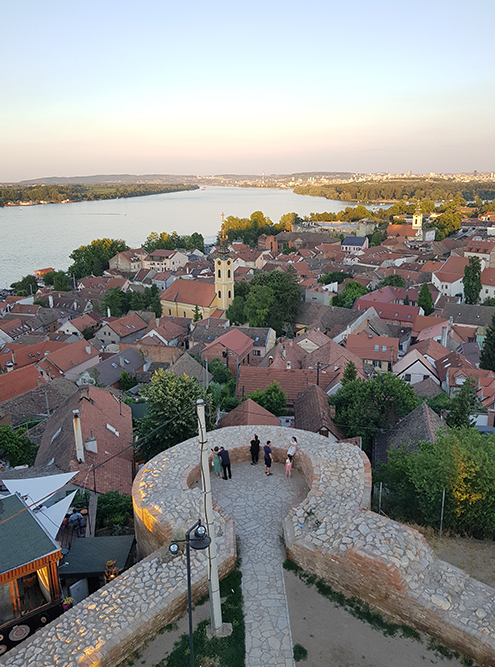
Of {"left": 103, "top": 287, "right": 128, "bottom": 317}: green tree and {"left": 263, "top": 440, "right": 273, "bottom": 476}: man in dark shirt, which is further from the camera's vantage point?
{"left": 103, "top": 287, "right": 128, "bottom": 317}: green tree

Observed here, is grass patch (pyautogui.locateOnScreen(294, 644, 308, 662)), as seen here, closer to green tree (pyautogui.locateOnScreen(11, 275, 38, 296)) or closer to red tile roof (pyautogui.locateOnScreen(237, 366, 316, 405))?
red tile roof (pyautogui.locateOnScreen(237, 366, 316, 405))

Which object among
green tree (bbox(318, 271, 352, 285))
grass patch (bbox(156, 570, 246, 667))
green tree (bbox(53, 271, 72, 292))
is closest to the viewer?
grass patch (bbox(156, 570, 246, 667))

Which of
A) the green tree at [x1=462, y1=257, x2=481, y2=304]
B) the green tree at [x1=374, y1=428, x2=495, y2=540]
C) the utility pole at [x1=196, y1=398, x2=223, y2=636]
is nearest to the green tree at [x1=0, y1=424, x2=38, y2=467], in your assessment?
the utility pole at [x1=196, y1=398, x2=223, y2=636]

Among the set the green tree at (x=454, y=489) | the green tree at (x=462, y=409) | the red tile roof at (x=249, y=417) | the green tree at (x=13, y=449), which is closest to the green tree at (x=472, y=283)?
the green tree at (x=462, y=409)

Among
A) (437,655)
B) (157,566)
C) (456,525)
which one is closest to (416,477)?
(456,525)

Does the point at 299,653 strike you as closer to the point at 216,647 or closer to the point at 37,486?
the point at 216,647

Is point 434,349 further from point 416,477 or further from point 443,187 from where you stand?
point 443,187

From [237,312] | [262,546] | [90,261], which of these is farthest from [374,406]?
[90,261]

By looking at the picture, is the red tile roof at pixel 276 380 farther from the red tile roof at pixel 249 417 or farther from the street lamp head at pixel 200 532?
the street lamp head at pixel 200 532
